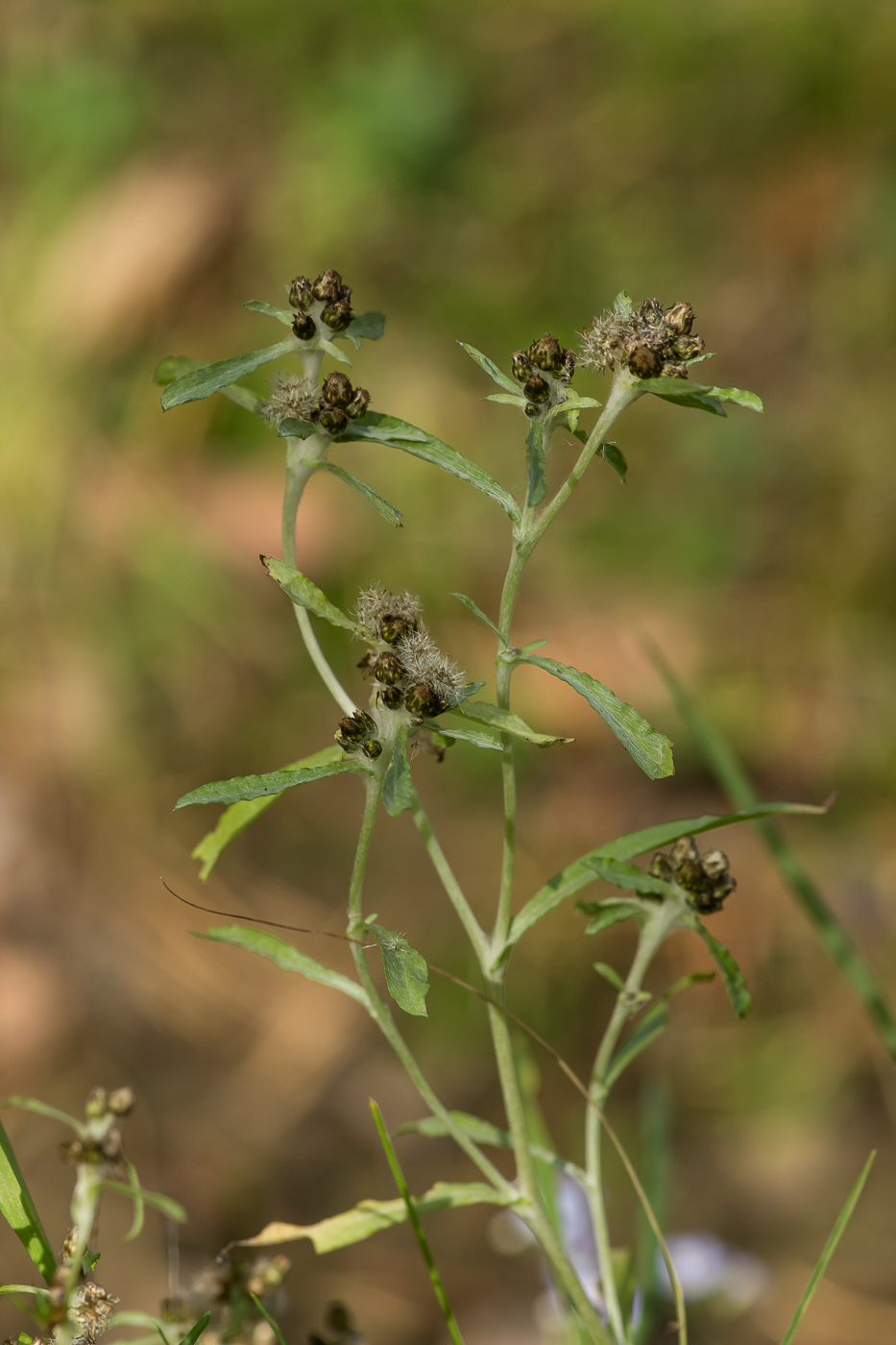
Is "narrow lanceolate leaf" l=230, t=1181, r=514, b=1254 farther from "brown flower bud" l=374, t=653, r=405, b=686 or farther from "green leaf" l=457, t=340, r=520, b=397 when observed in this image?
"green leaf" l=457, t=340, r=520, b=397

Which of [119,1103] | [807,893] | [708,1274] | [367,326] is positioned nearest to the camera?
[119,1103]

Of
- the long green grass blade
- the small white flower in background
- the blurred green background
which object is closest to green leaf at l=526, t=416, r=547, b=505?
the long green grass blade

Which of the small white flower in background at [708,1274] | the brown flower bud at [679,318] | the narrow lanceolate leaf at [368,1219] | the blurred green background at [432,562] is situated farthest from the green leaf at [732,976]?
the blurred green background at [432,562]

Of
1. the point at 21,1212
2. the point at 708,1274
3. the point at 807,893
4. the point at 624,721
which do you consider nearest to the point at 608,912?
the point at 624,721

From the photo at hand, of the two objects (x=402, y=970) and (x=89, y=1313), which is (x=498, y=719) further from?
(x=89, y=1313)

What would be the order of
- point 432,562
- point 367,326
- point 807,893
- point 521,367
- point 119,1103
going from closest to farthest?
point 119,1103 < point 521,367 < point 367,326 < point 807,893 < point 432,562

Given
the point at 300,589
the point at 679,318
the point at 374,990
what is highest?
the point at 679,318

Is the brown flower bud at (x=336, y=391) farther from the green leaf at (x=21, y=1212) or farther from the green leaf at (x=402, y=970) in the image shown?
the green leaf at (x=21, y=1212)

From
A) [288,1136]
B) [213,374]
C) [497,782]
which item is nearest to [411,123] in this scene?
[497,782]
